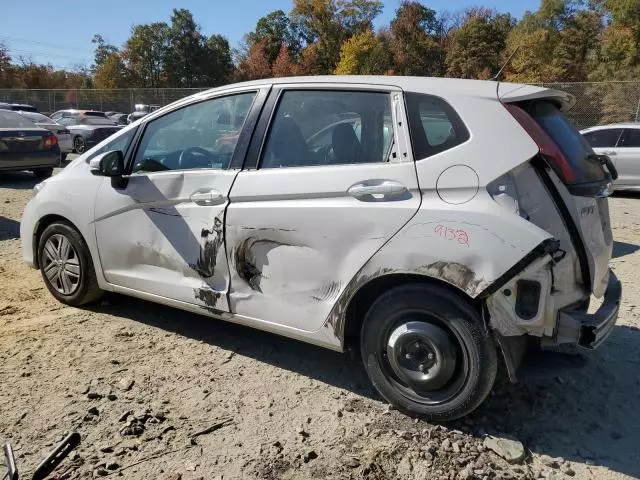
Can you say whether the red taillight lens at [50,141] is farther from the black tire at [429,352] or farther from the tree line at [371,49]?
the tree line at [371,49]

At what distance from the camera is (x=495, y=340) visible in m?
2.76

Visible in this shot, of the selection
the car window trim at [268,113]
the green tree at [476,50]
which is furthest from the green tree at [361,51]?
the car window trim at [268,113]

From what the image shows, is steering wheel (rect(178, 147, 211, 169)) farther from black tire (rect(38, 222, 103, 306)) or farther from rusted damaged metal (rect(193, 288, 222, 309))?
black tire (rect(38, 222, 103, 306))

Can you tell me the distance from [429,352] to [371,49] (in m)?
54.0

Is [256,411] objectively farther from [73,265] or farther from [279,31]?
[279,31]

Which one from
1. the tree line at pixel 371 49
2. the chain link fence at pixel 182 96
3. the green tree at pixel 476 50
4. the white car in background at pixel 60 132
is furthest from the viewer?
the green tree at pixel 476 50

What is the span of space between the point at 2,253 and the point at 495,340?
5764mm

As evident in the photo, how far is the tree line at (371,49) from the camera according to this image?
3731cm

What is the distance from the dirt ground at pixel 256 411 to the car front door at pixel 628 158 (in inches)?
309

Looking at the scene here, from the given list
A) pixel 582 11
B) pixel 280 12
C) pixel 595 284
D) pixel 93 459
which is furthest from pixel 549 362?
pixel 280 12

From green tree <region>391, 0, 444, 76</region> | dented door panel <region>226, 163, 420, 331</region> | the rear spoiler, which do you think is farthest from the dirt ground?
green tree <region>391, 0, 444, 76</region>

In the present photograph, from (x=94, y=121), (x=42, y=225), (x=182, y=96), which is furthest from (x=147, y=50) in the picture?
(x=42, y=225)

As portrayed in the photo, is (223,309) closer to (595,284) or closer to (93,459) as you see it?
(93,459)

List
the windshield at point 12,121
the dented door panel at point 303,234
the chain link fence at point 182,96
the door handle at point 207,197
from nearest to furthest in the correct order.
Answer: the dented door panel at point 303,234 → the door handle at point 207,197 → the windshield at point 12,121 → the chain link fence at point 182,96
